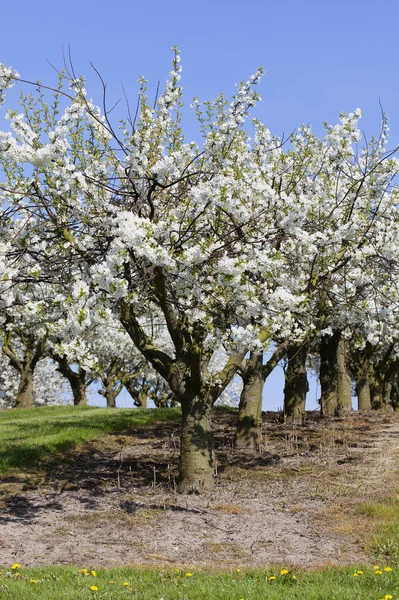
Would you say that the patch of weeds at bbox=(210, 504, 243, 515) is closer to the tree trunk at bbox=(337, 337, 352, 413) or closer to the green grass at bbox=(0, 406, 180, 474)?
the green grass at bbox=(0, 406, 180, 474)

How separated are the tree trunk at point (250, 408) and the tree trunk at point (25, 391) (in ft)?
65.0

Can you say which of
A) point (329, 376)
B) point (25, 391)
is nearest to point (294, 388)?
point (329, 376)

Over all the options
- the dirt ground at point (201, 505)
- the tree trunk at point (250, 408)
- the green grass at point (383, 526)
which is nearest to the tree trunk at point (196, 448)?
the dirt ground at point (201, 505)

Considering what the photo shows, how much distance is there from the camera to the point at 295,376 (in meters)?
23.3

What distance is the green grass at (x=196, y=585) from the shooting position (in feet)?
26.5

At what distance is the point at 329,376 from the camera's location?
26.4 meters

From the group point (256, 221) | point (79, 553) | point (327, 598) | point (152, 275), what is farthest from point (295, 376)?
point (327, 598)

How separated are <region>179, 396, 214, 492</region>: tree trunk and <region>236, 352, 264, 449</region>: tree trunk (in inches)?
157

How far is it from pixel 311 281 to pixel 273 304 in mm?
3660

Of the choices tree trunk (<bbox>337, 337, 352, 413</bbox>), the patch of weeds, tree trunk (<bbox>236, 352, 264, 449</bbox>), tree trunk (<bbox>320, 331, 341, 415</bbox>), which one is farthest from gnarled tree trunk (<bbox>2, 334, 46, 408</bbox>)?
the patch of weeds

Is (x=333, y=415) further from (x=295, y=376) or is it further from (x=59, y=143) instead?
(x=59, y=143)

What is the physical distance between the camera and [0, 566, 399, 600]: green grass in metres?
8.08

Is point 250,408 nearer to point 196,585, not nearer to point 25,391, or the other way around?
point 196,585

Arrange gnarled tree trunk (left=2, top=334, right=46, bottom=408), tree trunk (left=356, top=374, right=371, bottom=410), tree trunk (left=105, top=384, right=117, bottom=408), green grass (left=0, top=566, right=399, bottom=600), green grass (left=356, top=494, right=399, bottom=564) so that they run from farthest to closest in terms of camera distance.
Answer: tree trunk (left=105, top=384, right=117, bottom=408)
gnarled tree trunk (left=2, top=334, right=46, bottom=408)
tree trunk (left=356, top=374, right=371, bottom=410)
green grass (left=356, top=494, right=399, bottom=564)
green grass (left=0, top=566, right=399, bottom=600)
